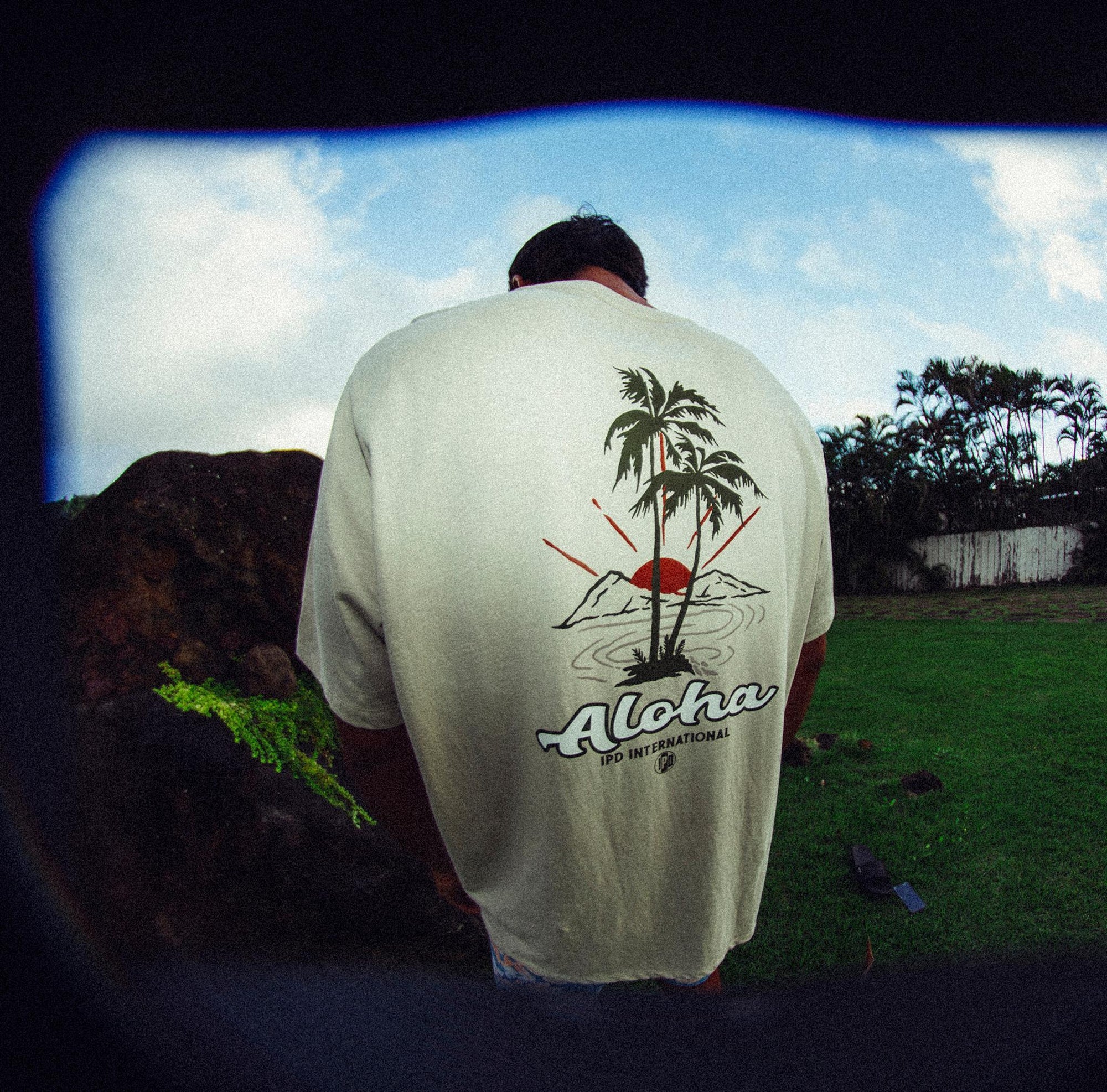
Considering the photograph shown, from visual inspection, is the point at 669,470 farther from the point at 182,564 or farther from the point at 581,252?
the point at 182,564

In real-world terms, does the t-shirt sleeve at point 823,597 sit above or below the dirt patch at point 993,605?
above

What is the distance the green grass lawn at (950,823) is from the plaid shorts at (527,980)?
524mm

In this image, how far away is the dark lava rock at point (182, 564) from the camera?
74.3 inches

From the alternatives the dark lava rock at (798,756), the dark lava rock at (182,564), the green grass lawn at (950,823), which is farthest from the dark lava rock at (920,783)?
the dark lava rock at (182,564)

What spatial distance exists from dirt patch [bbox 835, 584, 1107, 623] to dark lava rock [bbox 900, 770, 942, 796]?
16.4 feet

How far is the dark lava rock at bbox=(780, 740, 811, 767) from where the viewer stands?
3609 millimetres

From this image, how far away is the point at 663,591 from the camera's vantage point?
0.76 m

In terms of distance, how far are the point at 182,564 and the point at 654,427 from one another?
200 cm

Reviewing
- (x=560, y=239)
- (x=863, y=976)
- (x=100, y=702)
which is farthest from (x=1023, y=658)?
(x=100, y=702)

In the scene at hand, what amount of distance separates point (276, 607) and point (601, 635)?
6.39 feet

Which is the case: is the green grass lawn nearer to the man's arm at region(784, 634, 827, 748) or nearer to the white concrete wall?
the man's arm at region(784, 634, 827, 748)

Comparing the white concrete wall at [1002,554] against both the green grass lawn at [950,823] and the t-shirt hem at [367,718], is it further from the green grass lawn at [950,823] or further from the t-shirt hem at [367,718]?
the t-shirt hem at [367,718]

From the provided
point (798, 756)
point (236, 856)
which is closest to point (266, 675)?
point (236, 856)

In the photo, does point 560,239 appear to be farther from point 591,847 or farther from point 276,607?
point 276,607
